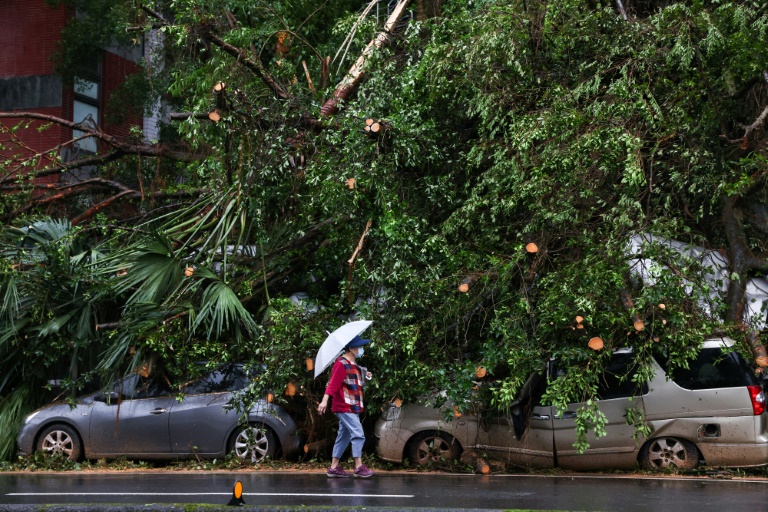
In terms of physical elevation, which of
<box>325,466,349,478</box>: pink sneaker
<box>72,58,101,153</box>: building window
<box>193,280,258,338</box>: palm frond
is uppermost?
<box>72,58,101,153</box>: building window

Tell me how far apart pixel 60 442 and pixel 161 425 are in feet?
4.83

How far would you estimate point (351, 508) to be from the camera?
7.11m

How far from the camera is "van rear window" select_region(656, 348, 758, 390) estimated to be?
10.4m

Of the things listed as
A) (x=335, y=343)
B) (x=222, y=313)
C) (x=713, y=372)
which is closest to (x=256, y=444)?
(x=222, y=313)

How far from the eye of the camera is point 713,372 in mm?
10516

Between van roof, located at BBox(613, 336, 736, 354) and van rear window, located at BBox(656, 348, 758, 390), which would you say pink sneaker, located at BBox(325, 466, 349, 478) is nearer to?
van roof, located at BBox(613, 336, 736, 354)

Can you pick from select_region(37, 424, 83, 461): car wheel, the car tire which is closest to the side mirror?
select_region(37, 424, 83, 461): car wheel

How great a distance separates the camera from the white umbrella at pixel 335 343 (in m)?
9.93

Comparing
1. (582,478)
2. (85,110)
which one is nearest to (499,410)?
(582,478)

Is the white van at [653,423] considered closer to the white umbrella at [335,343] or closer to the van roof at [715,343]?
the van roof at [715,343]

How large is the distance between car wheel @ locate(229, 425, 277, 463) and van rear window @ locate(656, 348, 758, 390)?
488cm

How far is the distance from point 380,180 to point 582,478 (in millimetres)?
4150

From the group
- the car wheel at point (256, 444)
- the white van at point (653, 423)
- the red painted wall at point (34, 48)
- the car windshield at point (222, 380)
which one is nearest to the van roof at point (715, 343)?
the white van at point (653, 423)

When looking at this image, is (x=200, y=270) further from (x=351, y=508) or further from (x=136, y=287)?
(x=351, y=508)
